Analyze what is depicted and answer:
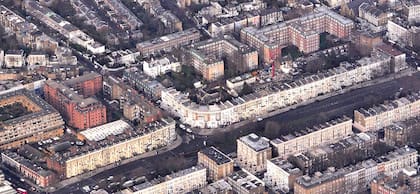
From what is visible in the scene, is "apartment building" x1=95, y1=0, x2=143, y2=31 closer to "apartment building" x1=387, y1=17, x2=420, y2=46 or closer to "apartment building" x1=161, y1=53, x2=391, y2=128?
"apartment building" x1=161, y1=53, x2=391, y2=128

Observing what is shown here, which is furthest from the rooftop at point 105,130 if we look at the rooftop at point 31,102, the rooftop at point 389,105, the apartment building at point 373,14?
the apartment building at point 373,14

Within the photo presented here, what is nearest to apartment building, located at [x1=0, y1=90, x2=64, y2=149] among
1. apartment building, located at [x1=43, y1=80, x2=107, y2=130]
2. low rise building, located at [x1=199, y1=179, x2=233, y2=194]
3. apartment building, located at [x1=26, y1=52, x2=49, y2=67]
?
apartment building, located at [x1=43, y1=80, x2=107, y2=130]

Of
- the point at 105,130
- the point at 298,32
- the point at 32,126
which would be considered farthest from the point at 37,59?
the point at 298,32

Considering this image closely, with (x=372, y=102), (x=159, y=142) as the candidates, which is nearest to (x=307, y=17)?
(x=372, y=102)

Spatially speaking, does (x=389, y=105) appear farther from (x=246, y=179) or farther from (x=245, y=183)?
(x=245, y=183)

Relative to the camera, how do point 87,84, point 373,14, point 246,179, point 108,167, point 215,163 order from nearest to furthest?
point 246,179
point 215,163
point 108,167
point 87,84
point 373,14

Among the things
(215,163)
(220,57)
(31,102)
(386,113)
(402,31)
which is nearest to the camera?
(215,163)
